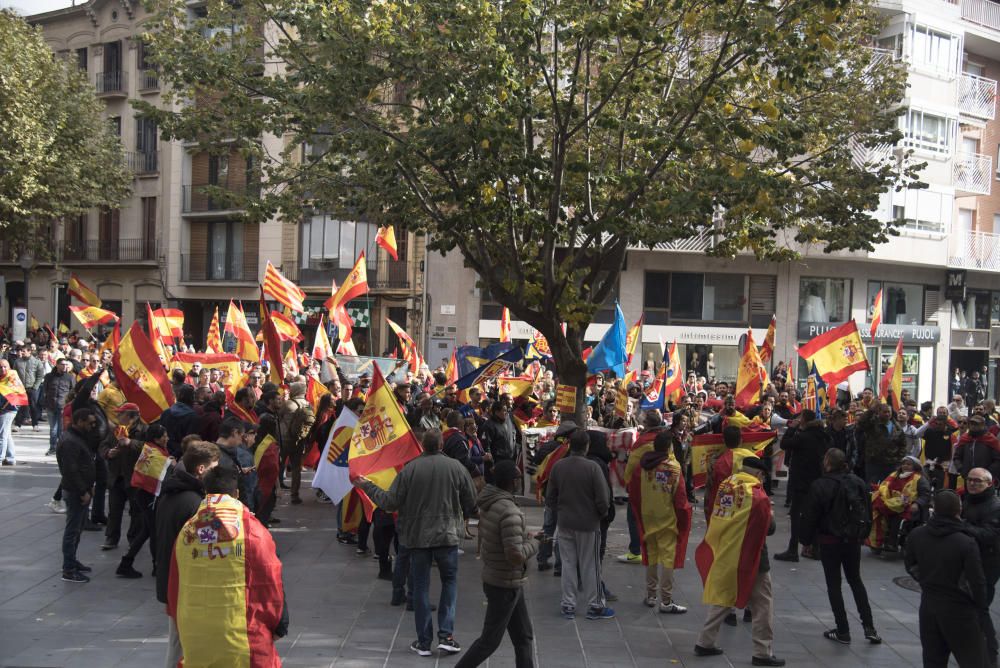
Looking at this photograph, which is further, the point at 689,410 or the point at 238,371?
the point at 238,371

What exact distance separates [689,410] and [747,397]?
1.63m

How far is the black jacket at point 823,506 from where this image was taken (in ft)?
25.1

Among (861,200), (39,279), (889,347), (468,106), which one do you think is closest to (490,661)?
(468,106)

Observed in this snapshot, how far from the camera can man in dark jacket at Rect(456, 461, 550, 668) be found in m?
6.26

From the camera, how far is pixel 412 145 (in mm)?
10969

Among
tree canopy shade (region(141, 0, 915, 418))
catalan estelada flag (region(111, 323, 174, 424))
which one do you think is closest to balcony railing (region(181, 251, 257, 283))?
tree canopy shade (region(141, 0, 915, 418))

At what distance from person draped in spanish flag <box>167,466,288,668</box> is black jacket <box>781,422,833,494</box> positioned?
290 inches

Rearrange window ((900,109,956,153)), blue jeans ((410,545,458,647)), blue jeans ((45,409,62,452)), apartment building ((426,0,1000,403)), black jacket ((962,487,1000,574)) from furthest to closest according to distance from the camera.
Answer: apartment building ((426,0,1000,403)), window ((900,109,956,153)), blue jeans ((45,409,62,452)), blue jeans ((410,545,458,647)), black jacket ((962,487,1000,574))

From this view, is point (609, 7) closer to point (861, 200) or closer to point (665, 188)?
point (665, 188)

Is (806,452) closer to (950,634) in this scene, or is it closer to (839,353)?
(950,634)

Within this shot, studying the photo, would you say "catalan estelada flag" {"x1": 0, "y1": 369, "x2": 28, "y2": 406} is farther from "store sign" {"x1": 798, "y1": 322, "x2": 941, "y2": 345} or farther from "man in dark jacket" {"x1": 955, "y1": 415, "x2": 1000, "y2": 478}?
"store sign" {"x1": 798, "y1": 322, "x2": 941, "y2": 345}

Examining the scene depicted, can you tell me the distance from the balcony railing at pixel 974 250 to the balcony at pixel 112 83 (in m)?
33.6

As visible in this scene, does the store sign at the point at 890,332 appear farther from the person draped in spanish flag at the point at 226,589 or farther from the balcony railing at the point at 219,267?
the person draped in spanish flag at the point at 226,589

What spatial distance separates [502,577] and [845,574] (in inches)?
121
